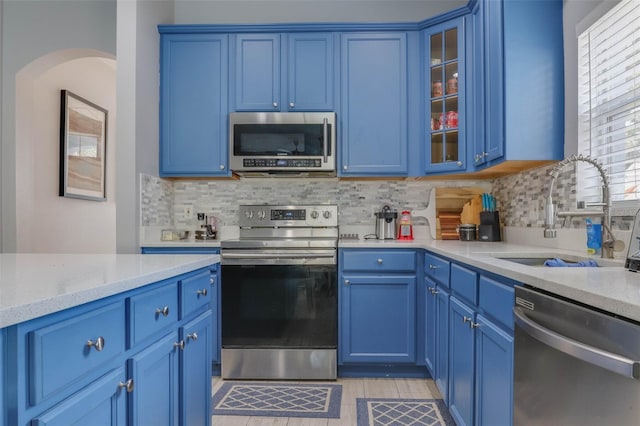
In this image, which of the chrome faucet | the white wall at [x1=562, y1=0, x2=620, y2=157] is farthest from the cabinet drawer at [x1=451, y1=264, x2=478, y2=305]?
the white wall at [x1=562, y1=0, x2=620, y2=157]

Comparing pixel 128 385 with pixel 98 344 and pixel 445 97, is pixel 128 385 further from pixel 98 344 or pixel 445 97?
pixel 445 97

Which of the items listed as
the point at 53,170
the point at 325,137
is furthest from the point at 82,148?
the point at 325,137

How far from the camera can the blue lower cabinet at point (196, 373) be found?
1.37 meters

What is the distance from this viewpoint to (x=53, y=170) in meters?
3.51

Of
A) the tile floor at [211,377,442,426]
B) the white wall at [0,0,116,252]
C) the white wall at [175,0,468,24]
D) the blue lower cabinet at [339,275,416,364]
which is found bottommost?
the tile floor at [211,377,442,426]

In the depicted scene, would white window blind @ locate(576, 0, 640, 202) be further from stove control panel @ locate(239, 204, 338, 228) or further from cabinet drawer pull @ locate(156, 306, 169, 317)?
cabinet drawer pull @ locate(156, 306, 169, 317)

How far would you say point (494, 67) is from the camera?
2.19 m

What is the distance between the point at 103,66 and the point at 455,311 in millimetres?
4189

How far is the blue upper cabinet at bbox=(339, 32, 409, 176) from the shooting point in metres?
2.89

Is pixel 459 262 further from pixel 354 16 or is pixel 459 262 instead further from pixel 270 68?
pixel 354 16

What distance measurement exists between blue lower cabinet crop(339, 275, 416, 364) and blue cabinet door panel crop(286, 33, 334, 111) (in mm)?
1281

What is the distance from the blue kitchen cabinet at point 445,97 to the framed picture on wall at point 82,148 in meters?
3.12

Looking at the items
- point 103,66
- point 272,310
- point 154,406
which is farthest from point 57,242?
point 154,406

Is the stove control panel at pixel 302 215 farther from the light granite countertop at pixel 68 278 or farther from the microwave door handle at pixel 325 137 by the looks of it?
the light granite countertop at pixel 68 278
